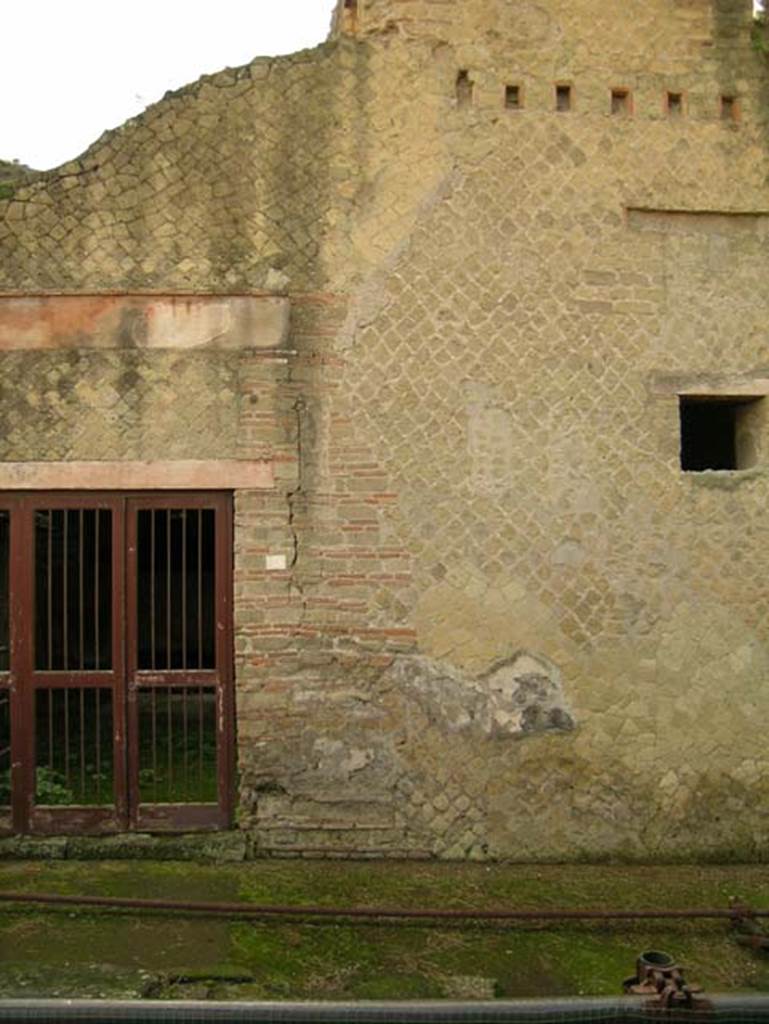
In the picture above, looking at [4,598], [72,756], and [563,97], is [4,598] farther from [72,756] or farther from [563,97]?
[563,97]

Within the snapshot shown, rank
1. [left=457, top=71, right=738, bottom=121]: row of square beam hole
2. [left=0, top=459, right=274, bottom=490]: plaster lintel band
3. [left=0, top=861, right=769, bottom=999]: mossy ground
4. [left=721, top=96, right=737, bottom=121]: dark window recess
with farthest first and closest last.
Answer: [left=721, top=96, right=737, bottom=121]: dark window recess → [left=457, top=71, right=738, bottom=121]: row of square beam hole → [left=0, top=459, right=274, bottom=490]: plaster lintel band → [left=0, top=861, right=769, bottom=999]: mossy ground

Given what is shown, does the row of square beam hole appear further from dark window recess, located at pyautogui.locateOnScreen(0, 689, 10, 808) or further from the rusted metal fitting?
the rusted metal fitting

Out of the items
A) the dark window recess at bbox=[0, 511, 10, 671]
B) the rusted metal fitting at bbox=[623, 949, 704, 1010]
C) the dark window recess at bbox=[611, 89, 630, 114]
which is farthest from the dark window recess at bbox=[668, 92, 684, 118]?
the rusted metal fitting at bbox=[623, 949, 704, 1010]

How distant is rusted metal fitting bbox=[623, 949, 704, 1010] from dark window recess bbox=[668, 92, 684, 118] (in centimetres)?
509

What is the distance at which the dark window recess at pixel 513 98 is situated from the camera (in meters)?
6.84

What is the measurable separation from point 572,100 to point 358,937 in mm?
5152

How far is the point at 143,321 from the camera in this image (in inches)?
260

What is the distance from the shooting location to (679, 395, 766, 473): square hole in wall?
6.97m

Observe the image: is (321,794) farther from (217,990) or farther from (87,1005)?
(87,1005)

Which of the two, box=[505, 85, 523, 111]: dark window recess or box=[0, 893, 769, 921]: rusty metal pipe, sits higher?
box=[505, 85, 523, 111]: dark window recess

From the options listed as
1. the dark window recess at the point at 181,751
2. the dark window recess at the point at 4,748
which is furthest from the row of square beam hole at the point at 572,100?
the dark window recess at the point at 4,748

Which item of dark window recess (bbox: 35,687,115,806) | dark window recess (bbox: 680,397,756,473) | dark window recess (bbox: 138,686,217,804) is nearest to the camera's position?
dark window recess (bbox: 35,687,115,806)

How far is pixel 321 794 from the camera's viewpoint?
6.52 m

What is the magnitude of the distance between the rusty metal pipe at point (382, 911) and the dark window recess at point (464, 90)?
4.83m
